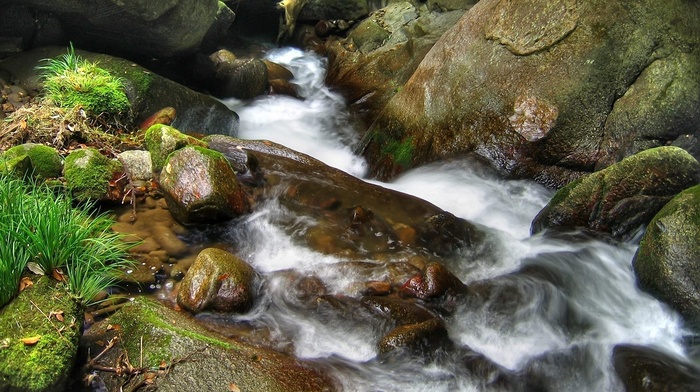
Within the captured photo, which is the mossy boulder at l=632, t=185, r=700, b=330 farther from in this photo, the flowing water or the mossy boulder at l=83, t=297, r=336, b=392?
the mossy boulder at l=83, t=297, r=336, b=392

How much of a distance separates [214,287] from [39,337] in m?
1.45

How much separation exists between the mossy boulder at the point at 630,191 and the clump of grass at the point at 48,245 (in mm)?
4886

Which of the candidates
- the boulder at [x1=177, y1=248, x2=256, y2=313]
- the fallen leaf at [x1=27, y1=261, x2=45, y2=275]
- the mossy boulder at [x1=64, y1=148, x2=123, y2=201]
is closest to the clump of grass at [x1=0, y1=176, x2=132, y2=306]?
the fallen leaf at [x1=27, y1=261, x2=45, y2=275]

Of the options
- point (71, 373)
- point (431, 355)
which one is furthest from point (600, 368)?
point (71, 373)

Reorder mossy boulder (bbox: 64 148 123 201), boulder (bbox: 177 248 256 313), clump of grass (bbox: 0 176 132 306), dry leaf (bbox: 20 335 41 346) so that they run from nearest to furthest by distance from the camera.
Answer: dry leaf (bbox: 20 335 41 346) → clump of grass (bbox: 0 176 132 306) → boulder (bbox: 177 248 256 313) → mossy boulder (bbox: 64 148 123 201)

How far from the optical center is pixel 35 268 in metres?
3.84

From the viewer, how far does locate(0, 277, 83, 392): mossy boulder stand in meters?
3.18

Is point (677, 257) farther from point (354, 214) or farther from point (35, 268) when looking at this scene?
point (35, 268)

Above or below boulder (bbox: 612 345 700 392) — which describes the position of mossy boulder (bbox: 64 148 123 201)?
below

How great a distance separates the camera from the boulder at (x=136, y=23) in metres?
7.86

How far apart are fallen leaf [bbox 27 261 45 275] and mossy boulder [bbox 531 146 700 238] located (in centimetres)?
520

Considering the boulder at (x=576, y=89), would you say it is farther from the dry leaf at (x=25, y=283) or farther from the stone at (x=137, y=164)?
the dry leaf at (x=25, y=283)

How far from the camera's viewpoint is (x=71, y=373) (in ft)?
11.6

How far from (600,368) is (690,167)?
105 inches
